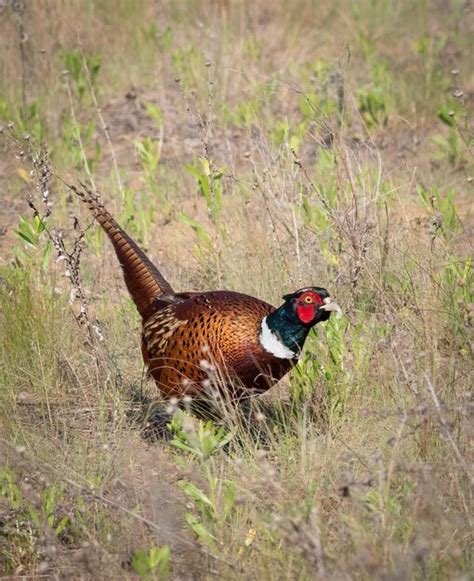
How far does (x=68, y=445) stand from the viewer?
3965 mm

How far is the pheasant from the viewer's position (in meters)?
3.84

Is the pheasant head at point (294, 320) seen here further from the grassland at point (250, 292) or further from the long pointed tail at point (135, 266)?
the long pointed tail at point (135, 266)

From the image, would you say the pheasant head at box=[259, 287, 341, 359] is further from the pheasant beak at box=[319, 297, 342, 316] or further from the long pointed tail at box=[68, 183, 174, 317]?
the long pointed tail at box=[68, 183, 174, 317]

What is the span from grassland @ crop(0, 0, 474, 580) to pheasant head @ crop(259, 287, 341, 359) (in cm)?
22

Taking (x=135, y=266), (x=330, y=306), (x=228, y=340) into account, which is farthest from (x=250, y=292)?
(x=330, y=306)

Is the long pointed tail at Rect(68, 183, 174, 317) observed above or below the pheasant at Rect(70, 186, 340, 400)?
above

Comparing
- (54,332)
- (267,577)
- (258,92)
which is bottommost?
(267,577)

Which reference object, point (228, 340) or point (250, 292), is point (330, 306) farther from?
point (250, 292)

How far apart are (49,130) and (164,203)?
4.41ft

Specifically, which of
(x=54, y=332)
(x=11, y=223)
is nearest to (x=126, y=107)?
(x=11, y=223)

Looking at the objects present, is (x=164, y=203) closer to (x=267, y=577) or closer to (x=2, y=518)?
(x=2, y=518)

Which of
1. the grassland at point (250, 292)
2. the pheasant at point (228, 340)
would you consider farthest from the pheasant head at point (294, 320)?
Result: the grassland at point (250, 292)

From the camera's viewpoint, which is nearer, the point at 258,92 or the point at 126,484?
the point at 126,484

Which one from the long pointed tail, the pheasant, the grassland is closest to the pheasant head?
the pheasant
